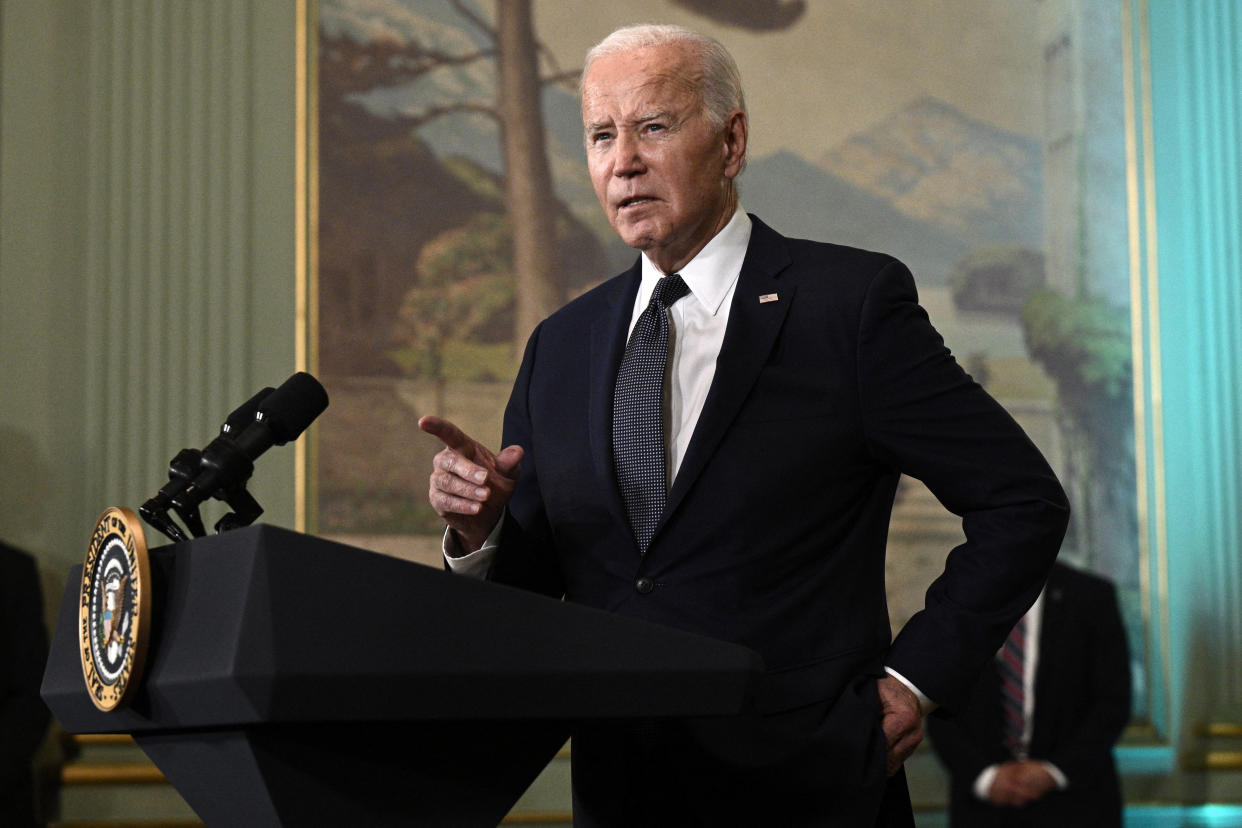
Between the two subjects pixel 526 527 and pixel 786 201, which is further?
pixel 786 201

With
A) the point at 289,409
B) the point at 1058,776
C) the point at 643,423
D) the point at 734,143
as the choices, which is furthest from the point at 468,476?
the point at 1058,776

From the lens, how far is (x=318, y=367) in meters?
4.94

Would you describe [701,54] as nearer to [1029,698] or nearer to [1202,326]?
[1029,698]

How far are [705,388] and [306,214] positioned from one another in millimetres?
3458

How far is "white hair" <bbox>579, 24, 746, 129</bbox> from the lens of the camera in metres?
1.97

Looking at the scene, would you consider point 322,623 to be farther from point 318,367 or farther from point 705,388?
point 318,367

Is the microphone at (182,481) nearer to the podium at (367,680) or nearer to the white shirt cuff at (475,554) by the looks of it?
the podium at (367,680)

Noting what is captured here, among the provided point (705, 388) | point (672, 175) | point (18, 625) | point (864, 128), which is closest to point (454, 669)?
point (705, 388)

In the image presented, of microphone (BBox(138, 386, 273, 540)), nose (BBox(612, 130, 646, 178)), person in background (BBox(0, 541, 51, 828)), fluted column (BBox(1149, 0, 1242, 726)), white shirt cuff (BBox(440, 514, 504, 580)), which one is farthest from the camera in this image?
fluted column (BBox(1149, 0, 1242, 726))

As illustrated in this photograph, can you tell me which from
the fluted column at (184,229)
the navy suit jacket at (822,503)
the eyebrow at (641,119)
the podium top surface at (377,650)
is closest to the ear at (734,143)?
the eyebrow at (641,119)

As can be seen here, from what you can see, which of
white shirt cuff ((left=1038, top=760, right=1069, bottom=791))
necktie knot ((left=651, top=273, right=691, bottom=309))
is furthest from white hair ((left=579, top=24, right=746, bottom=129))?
white shirt cuff ((left=1038, top=760, right=1069, bottom=791))

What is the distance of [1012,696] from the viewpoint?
4.99 meters

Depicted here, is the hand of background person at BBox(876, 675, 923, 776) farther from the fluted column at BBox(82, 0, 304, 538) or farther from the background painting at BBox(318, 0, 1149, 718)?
the fluted column at BBox(82, 0, 304, 538)

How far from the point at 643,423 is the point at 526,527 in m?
0.29
